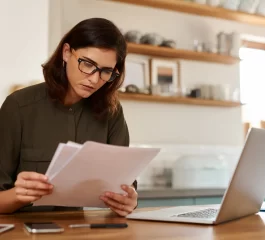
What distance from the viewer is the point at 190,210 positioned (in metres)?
1.42

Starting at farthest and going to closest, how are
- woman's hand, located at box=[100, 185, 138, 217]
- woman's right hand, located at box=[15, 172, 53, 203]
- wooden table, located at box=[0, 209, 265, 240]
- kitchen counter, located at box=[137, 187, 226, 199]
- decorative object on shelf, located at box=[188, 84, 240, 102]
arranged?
decorative object on shelf, located at box=[188, 84, 240, 102] < kitchen counter, located at box=[137, 187, 226, 199] < woman's hand, located at box=[100, 185, 138, 217] < woman's right hand, located at box=[15, 172, 53, 203] < wooden table, located at box=[0, 209, 265, 240]

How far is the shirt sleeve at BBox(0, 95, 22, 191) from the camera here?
53.3 inches

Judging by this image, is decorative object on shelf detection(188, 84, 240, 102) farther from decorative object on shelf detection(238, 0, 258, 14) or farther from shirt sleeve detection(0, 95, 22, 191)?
shirt sleeve detection(0, 95, 22, 191)

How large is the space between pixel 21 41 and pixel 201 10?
1.39 metres

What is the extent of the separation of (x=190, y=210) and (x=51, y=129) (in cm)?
54

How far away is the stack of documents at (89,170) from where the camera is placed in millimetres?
999

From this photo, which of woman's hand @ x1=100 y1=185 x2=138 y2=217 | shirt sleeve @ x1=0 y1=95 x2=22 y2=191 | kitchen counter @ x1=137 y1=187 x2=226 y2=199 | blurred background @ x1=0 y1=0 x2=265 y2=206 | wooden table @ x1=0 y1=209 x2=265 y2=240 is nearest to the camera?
wooden table @ x1=0 y1=209 x2=265 y2=240

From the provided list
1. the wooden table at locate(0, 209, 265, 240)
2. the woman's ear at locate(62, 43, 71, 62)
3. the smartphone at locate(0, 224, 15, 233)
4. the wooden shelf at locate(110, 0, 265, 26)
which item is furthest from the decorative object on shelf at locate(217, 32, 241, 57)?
the smartphone at locate(0, 224, 15, 233)

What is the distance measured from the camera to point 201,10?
10.6 ft

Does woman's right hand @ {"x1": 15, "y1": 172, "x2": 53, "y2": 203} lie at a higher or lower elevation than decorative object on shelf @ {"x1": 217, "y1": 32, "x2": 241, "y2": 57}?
lower

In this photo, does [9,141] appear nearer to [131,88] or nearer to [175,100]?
[131,88]

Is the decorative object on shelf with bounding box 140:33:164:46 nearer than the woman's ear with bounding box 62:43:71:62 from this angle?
No

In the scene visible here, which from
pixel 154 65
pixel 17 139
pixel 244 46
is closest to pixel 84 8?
pixel 154 65

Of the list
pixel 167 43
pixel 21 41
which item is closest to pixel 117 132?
pixel 21 41
